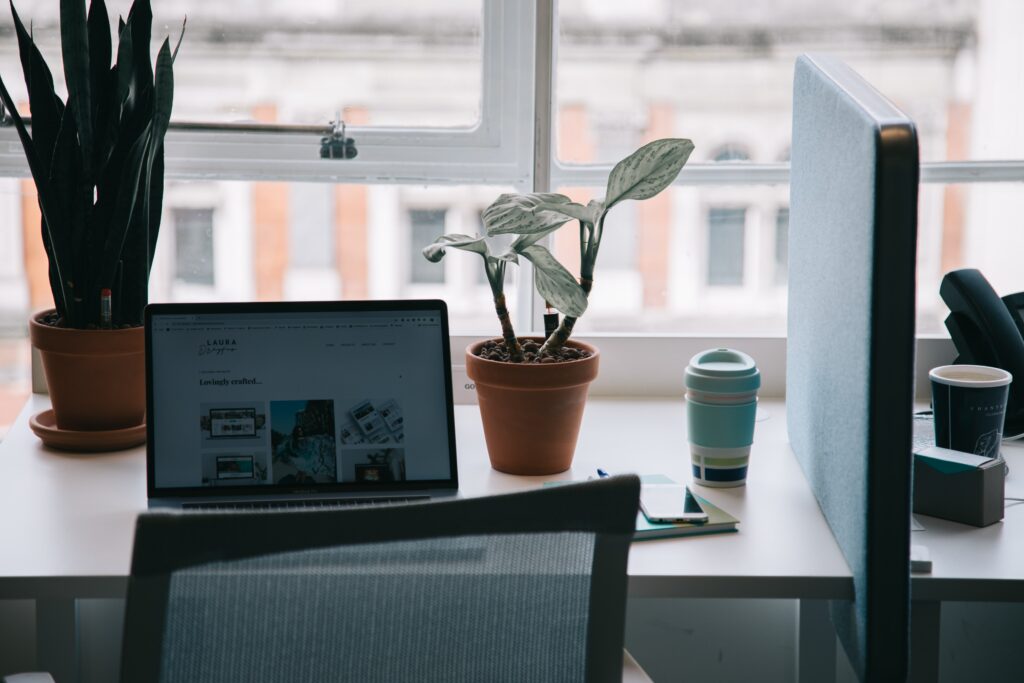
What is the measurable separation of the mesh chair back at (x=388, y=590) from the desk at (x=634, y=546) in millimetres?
285

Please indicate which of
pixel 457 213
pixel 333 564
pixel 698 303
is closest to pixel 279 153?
pixel 457 213

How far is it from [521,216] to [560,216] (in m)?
0.06

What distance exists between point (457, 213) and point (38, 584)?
103 cm

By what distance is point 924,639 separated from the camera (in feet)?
3.48

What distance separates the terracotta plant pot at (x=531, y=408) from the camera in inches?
50.3

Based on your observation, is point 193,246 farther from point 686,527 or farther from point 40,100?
point 686,527

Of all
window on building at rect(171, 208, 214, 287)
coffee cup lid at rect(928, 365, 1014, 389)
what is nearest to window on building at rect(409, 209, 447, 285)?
window on building at rect(171, 208, 214, 287)

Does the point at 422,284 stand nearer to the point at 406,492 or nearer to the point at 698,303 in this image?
the point at 698,303

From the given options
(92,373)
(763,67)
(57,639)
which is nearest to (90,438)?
(92,373)

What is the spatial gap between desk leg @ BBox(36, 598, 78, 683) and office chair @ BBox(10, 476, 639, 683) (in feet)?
2.30

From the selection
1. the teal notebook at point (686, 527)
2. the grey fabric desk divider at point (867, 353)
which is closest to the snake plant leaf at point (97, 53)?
the teal notebook at point (686, 527)

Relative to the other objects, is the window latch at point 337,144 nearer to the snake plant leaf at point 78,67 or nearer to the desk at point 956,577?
the snake plant leaf at point 78,67

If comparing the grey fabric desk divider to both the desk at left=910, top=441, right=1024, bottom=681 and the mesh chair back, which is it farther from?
the mesh chair back

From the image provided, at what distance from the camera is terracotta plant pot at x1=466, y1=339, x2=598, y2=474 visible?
1277mm
